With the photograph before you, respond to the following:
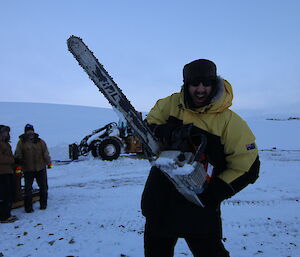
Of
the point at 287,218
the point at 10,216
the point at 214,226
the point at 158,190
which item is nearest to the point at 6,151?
the point at 10,216

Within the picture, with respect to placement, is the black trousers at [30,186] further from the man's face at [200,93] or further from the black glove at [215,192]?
the man's face at [200,93]

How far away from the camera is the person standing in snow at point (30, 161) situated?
5354 mm

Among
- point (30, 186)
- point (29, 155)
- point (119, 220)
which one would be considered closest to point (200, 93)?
point (119, 220)

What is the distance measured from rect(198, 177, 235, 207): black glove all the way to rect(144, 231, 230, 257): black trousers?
0.25 metres

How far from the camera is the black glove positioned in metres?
1.78

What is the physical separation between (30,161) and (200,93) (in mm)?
4562

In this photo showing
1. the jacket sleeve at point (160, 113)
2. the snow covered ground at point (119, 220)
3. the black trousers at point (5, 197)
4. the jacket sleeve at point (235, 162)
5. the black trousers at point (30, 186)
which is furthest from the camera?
the black trousers at point (30, 186)

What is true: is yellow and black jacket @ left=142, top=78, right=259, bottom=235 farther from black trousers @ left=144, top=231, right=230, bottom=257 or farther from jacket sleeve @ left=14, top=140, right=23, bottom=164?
jacket sleeve @ left=14, top=140, right=23, bottom=164

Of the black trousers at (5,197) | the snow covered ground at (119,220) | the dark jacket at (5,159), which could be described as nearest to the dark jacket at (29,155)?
the dark jacket at (5,159)

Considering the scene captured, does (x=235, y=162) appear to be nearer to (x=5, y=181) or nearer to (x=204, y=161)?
(x=204, y=161)

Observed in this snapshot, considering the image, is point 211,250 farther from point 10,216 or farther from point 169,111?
point 10,216

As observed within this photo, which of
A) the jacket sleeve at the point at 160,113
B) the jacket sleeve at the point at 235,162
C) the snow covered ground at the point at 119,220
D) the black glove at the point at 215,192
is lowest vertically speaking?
the snow covered ground at the point at 119,220

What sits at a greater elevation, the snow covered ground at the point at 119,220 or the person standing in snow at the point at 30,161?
the person standing in snow at the point at 30,161

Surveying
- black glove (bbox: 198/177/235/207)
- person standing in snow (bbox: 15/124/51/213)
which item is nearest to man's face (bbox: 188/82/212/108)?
black glove (bbox: 198/177/235/207)
